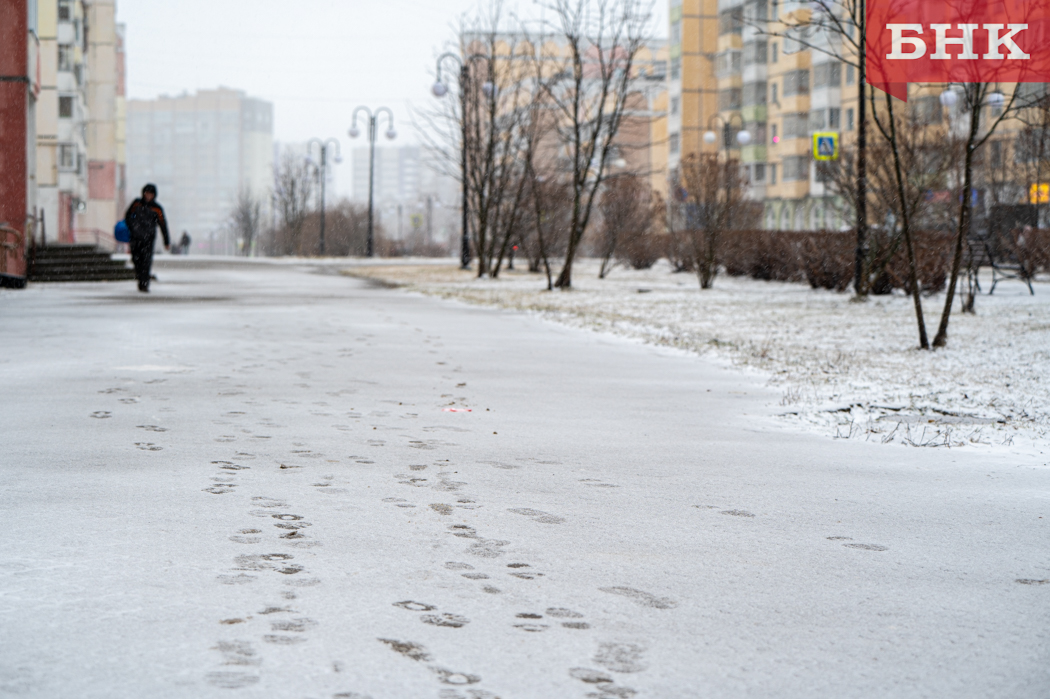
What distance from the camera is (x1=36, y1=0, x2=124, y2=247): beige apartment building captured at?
144 feet

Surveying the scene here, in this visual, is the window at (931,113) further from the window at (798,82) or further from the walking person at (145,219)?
the window at (798,82)

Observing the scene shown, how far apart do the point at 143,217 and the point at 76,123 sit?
40.1 meters

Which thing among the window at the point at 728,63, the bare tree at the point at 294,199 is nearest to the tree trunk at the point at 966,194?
the bare tree at the point at 294,199

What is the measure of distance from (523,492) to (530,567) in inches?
51.2

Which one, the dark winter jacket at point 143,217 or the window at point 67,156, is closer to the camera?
the dark winter jacket at point 143,217

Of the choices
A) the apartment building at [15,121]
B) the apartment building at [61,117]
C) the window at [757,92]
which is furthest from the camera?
the window at [757,92]

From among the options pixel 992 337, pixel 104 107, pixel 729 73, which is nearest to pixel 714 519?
pixel 992 337

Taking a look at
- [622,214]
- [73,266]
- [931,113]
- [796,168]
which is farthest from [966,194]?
[796,168]

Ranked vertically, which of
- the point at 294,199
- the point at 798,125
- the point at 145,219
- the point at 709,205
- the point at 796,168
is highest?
the point at 798,125

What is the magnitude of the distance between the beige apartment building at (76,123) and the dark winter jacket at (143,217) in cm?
651

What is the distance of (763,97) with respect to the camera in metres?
86.8

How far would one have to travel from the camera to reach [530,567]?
4090 millimetres

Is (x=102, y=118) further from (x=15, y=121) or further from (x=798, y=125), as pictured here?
(x=15, y=121)

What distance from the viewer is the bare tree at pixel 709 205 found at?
2750cm
